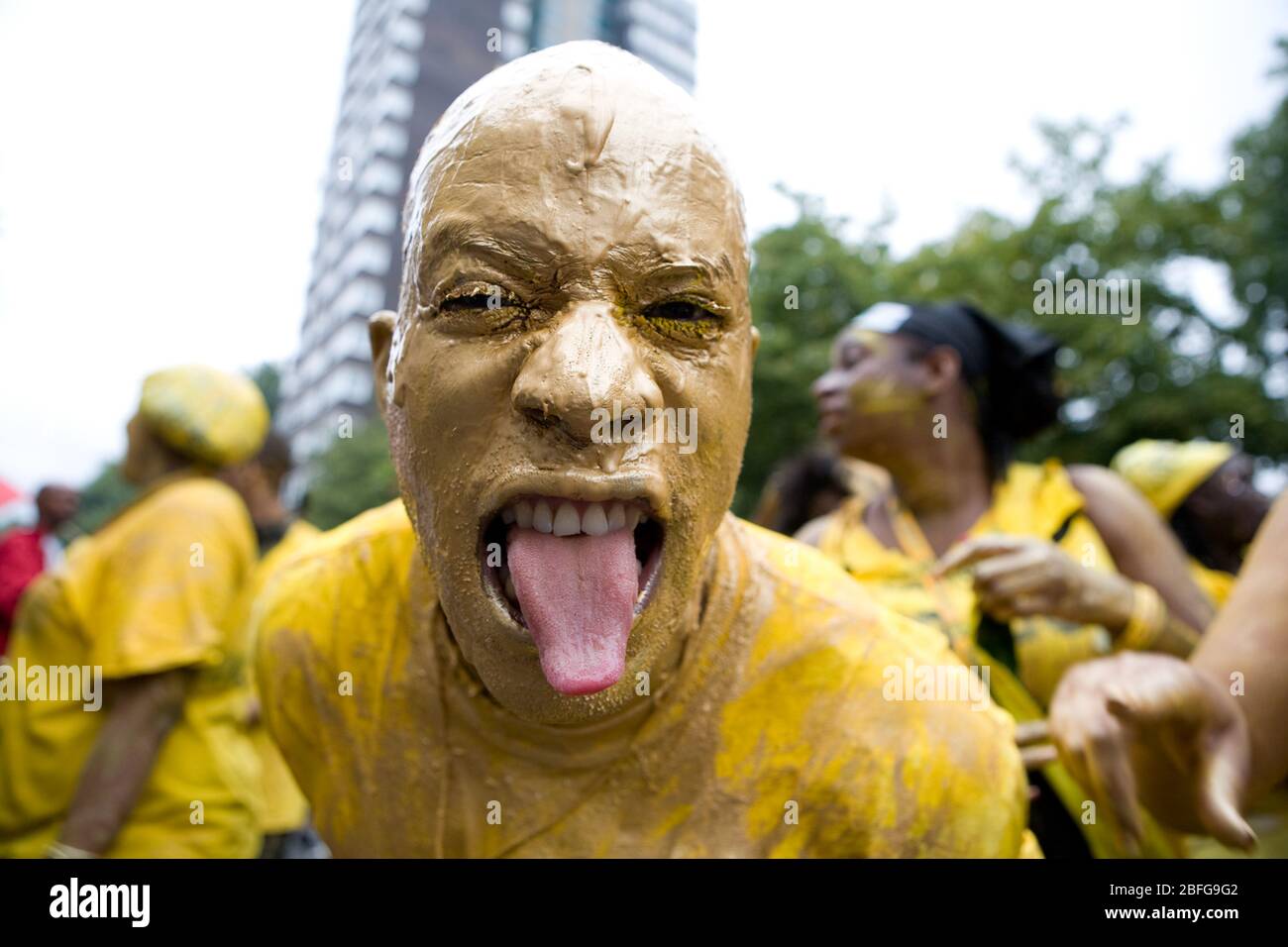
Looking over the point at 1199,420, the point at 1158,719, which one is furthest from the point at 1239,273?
the point at 1158,719

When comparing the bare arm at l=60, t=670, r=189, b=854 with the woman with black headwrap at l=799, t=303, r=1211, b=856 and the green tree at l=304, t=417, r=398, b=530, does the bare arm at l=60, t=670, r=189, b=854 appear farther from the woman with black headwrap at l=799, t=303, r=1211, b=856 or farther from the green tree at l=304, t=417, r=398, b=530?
the green tree at l=304, t=417, r=398, b=530

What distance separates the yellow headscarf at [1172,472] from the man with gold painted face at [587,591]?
297 cm

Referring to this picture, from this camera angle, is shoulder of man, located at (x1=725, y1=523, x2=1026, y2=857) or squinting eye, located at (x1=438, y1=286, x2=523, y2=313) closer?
squinting eye, located at (x1=438, y1=286, x2=523, y2=313)

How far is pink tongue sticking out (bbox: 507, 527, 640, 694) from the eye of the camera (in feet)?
4.06

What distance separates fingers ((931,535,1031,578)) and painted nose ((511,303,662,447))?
1.27m

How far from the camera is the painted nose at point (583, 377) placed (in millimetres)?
1216

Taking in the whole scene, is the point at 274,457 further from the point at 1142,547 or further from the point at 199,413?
the point at 1142,547

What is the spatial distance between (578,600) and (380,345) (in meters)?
0.71

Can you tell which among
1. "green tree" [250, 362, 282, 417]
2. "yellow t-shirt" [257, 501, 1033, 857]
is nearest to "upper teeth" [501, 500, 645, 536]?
"yellow t-shirt" [257, 501, 1033, 857]

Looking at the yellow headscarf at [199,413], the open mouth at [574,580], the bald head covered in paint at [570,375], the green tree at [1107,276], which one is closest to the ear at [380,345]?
the bald head covered in paint at [570,375]

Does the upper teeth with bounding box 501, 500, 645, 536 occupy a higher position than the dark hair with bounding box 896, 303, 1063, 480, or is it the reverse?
the dark hair with bounding box 896, 303, 1063, 480

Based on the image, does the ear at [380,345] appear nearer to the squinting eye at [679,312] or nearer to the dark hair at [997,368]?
the squinting eye at [679,312]

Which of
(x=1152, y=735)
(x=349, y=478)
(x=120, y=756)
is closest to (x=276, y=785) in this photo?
(x=120, y=756)

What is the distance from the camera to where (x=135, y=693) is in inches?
114
